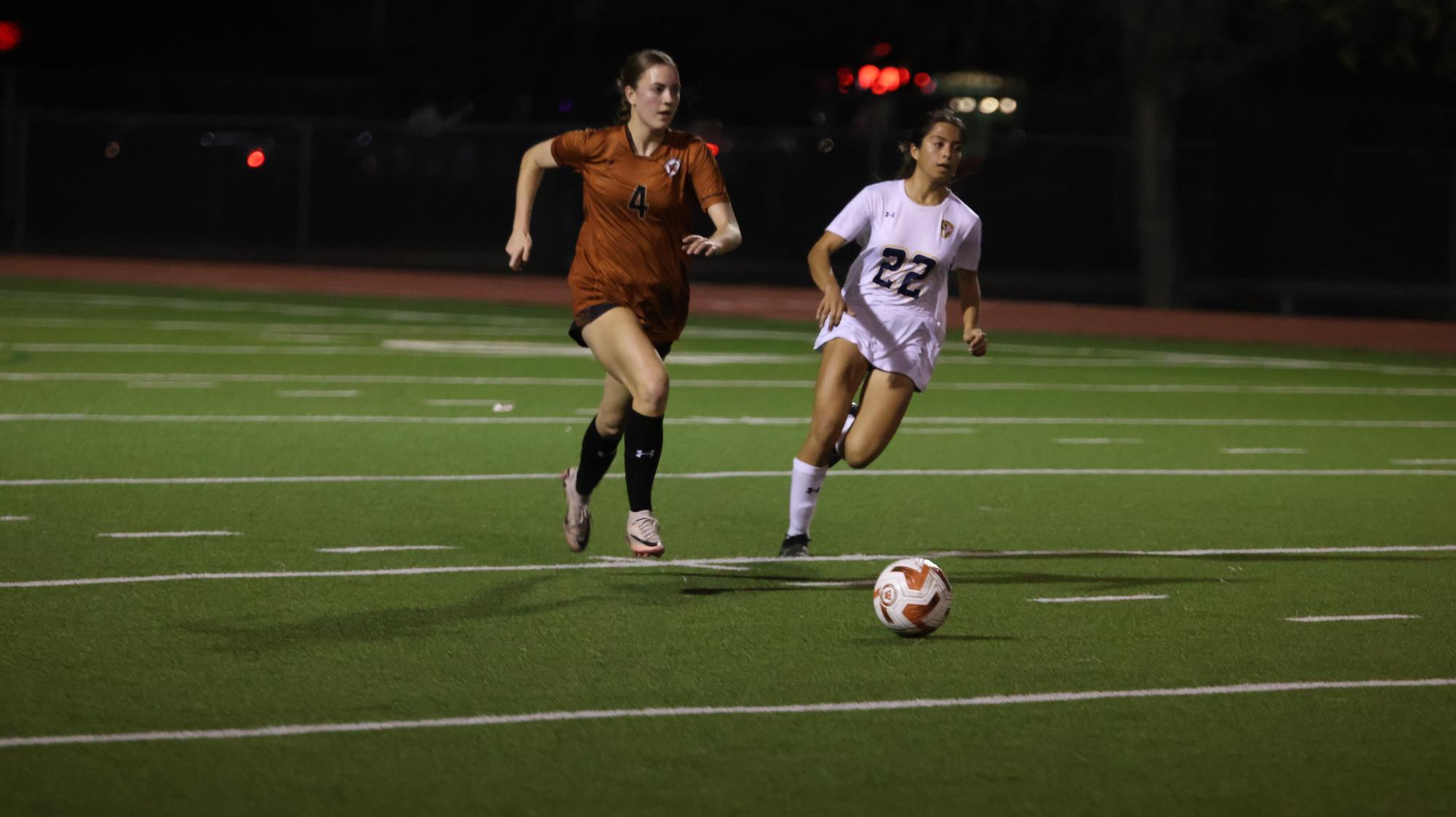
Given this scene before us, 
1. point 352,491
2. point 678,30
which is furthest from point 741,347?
point 678,30

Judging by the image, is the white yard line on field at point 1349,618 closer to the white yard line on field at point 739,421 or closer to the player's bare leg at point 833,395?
the player's bare leg at point 833,395

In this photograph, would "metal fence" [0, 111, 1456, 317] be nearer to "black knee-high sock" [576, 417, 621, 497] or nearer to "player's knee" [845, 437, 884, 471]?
"player's knee" [845, 437, 884, 471]

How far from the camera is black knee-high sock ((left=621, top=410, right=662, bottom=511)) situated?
8.64m

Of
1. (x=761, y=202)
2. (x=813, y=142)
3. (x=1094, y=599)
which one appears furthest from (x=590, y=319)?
(x=761, y=202)

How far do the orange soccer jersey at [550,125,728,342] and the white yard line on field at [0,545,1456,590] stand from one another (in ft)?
3.27

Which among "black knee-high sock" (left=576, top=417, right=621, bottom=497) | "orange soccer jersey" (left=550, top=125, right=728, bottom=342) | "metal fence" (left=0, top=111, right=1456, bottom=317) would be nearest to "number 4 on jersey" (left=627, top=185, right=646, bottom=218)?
"orange soccer jersey" (left=550, top=125, right=728, bottom=342)

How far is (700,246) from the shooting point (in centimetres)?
805

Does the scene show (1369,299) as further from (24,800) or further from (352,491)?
(24,800)

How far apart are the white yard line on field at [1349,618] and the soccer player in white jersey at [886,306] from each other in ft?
6.34

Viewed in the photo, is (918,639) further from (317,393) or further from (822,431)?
(317,393)

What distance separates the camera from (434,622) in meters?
7.43

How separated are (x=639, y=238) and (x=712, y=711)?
2900mm

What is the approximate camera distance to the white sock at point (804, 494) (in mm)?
9086

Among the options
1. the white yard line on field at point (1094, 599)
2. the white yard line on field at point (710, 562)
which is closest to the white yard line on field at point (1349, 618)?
the white yard line on field at point (1094, 599)
